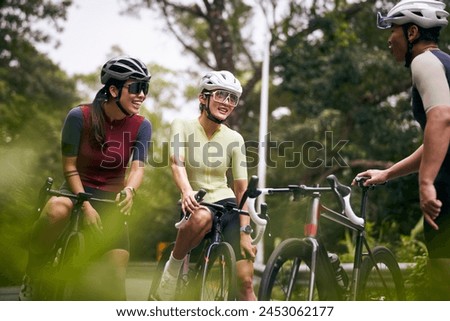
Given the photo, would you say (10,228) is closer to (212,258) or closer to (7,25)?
(212,258)

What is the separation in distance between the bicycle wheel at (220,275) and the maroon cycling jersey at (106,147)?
0.80 metres

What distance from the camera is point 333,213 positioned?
5.05 meters

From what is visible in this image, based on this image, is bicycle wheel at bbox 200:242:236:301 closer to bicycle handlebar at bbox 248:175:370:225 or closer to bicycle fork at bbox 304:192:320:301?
bicycle handlebar at bbox 248:175:370:225

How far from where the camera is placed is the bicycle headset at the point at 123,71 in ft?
18.4

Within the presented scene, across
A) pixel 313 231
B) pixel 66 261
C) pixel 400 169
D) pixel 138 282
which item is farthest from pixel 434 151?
pixel 138 282

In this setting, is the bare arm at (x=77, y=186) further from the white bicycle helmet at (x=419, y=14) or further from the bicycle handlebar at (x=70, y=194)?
the white bicycle helmet at (x=419, y=14)

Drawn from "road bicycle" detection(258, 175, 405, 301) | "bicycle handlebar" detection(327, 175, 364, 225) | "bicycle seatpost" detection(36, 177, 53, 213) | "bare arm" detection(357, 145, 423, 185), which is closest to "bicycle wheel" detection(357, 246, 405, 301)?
"road bicycle" detection(258, 175, 405, 301)

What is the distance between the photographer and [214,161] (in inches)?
228

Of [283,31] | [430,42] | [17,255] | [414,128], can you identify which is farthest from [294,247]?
[414,128]

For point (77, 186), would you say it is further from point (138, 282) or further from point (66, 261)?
point (138, 282)

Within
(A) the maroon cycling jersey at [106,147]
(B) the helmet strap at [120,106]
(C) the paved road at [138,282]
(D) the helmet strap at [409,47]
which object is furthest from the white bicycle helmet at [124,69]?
(C) the paved road at [138,282]

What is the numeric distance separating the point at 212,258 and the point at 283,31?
1459 cm

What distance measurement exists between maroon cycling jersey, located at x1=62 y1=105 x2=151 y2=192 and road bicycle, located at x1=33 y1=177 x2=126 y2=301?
7.9 inches
